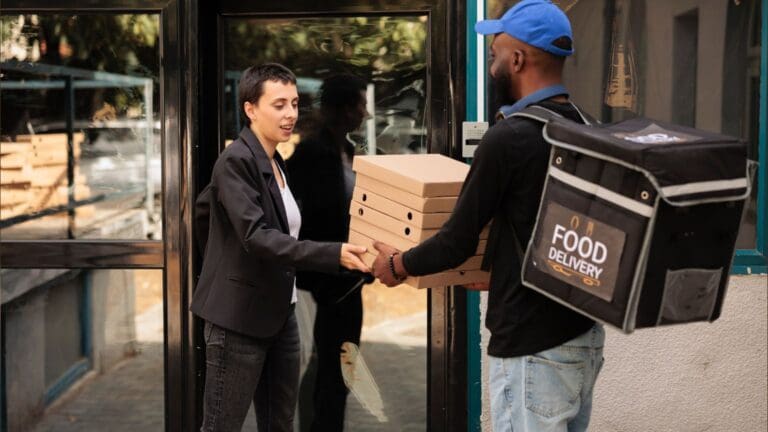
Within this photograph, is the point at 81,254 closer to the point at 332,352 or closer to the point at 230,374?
the point at 332,352

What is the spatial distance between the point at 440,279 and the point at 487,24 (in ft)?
2.98

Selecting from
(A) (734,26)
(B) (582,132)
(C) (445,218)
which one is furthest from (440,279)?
(A) (734,26)

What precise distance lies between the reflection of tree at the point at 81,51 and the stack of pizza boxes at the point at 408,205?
1587 mm

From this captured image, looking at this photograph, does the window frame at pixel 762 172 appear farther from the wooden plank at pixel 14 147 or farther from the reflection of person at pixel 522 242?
the wooden plank at pixel 14 147

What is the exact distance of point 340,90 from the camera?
16.5 feet

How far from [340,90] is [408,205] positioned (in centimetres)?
157

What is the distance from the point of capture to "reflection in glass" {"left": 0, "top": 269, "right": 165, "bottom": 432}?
5078 mm

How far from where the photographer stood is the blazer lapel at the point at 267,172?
3982mm

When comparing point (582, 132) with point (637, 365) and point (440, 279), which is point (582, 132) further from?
point (637, 365)

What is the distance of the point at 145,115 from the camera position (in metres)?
5.00

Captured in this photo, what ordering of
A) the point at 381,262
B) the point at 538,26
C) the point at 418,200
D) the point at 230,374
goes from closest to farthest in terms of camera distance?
the point at 538,26 < the point at 418,200 < the point at 381,262 < the point at 230,374

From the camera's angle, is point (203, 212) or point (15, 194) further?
point (15, 194)

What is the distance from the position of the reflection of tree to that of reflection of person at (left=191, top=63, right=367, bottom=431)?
1.07 meters

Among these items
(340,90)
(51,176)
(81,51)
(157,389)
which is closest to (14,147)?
(51,176)
